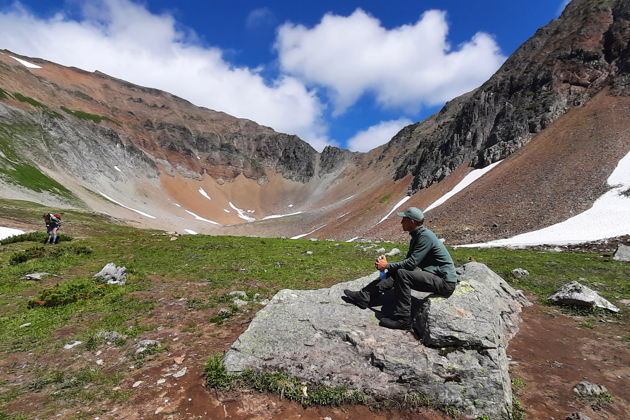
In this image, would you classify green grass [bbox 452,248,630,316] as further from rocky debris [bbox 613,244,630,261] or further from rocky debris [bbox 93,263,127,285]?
rocky debris [bbox 93,263,127,285]

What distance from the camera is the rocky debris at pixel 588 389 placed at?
656 cm

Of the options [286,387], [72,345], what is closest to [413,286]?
[286,387]

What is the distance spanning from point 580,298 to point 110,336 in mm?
16292

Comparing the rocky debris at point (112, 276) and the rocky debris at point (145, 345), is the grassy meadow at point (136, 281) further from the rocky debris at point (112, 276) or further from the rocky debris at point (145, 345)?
the rocky debris at point (145, 345)

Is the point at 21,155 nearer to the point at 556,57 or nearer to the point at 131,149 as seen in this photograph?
the point at 131,149

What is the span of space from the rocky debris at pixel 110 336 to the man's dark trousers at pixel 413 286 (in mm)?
7917

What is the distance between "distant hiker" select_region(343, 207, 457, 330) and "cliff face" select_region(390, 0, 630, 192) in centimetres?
7007

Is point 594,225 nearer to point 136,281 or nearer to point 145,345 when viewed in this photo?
point 145,345

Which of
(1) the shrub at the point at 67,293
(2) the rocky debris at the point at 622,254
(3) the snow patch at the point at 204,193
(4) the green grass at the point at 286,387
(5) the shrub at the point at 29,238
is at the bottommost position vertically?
(2) the rocky debris at the point at 622,254

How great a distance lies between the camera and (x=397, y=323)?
775cm

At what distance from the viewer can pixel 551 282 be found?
52.1 feet

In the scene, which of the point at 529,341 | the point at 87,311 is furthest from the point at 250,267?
the point at 529,341

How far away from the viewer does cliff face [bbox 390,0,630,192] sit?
63.6 m

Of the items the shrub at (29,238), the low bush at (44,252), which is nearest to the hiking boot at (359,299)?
the low bush at (44,252)
